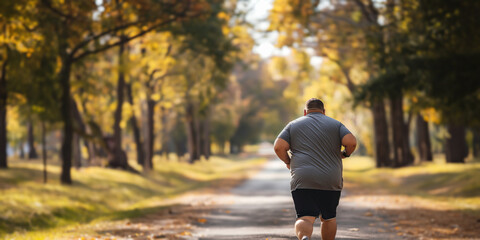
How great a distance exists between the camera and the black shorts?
678 cm

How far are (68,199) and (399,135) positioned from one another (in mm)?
22845

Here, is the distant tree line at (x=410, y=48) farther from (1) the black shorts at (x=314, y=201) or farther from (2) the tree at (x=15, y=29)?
(1) the black shorts at (x=314, y=201)

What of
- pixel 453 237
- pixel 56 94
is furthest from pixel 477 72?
pixel 56 94

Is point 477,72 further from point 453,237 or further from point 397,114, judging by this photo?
point 397,114

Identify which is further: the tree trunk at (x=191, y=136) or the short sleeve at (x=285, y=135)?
the tree trunk at (x=191, y=136)

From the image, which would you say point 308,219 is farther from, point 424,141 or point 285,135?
point 424,141

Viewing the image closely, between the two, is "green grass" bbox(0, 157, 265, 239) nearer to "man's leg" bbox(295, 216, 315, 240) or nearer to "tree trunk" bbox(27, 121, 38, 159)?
"man's leg" bbox(295, 216, 315, 240)

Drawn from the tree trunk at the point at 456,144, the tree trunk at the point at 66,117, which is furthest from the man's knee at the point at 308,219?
the tree trunk at the point at 456,144

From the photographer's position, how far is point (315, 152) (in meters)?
6.83

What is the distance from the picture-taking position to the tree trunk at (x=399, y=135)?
36031mm

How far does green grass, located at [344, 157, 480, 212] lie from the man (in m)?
9.95

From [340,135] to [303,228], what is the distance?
1.17m

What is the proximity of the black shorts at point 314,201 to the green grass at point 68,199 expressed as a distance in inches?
243

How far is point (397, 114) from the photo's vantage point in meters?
36.2
